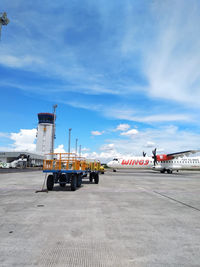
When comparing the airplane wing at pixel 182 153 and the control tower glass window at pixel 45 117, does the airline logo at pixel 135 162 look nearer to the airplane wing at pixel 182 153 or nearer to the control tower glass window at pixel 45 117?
the airplane wing at pixel 182 153

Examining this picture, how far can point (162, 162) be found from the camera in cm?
4322

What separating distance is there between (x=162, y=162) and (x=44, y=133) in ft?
309

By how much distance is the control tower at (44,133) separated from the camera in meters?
119

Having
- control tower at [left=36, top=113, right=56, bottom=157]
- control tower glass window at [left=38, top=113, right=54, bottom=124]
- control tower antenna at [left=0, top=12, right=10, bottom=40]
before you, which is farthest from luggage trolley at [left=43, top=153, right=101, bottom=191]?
control tower glass window at [left=38, top=113, right=54, bottom=124]

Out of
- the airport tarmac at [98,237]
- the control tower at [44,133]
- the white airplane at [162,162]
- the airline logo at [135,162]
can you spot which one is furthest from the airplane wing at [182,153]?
the control tower at [44,133]

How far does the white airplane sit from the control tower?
80.4 m

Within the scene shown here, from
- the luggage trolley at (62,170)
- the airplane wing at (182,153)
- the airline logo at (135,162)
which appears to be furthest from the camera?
the airline logo at (135,162)

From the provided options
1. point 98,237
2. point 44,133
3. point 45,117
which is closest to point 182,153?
point 98,237

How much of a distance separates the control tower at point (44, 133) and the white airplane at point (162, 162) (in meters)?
80.4

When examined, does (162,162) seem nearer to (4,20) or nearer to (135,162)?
(135,162)

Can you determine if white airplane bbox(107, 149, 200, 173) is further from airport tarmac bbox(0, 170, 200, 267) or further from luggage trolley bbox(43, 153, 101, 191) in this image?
airport tarmac bbox(0, 170, 200, 267)

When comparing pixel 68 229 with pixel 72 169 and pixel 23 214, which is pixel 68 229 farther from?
pixel 72 169

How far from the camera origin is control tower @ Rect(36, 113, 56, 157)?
11856 centimetres

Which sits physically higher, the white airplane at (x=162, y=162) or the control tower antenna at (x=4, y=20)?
the control tower antenna at (x=4, y=20)
